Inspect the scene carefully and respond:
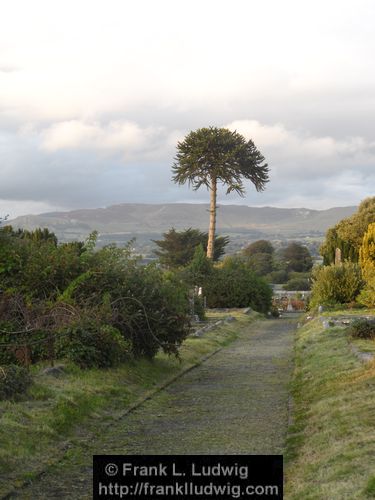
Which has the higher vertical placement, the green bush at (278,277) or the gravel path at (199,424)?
the gravel path at (199,424)

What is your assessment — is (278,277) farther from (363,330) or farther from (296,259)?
(363,330)

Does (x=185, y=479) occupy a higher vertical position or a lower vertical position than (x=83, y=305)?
lower

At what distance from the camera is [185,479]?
745 cm

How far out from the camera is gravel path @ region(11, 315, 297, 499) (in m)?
8.78

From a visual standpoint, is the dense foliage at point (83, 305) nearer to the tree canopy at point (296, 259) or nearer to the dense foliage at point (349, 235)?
the dense foliage at point (349, 235)

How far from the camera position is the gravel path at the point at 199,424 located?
28.8 ft

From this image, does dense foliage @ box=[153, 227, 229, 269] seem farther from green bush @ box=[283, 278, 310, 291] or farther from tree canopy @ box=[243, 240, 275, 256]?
tree canopy @ box=[243, 240, 275, 256]

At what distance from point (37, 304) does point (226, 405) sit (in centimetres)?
507

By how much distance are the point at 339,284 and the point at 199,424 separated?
2721 cm

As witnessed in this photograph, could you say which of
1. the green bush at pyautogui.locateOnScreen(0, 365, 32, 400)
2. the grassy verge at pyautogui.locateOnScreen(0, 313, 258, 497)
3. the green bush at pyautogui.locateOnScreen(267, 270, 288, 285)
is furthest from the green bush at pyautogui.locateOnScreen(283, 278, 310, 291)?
the green bush at pyautogui.locateOnScreen(0, 365, 32, 400)

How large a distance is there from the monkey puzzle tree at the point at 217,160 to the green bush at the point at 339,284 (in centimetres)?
1736

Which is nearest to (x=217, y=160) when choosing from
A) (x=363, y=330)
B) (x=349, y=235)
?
(x=349, y=235)

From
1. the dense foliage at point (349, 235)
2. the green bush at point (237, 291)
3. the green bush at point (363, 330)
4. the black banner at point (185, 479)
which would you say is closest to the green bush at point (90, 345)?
the black banner at point (185, 479)

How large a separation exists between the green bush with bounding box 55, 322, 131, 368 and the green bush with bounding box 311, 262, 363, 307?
23.3 metres
